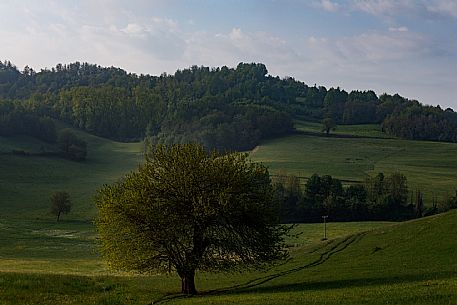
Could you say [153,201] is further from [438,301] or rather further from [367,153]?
[367,153]

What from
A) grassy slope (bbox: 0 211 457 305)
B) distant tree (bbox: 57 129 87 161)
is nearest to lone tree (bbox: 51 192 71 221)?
grassy slope (bbox: 0 211 457 305)

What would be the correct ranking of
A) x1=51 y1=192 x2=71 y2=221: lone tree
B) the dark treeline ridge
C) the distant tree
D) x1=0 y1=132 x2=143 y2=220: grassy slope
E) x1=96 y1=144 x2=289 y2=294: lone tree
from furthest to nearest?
the distant tree → x1=0 y1=132 x2=143 y2=220: grassy slope → the dark treeline ridge → x1=51 y1=192 x2=71 y2=221: lone tree → x1=96 y1=144 x2=289 y2=294: lone tree

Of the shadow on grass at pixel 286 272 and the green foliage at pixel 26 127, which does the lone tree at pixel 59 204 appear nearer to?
the shadow on grass at pixel 286 272

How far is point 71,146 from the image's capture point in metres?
181

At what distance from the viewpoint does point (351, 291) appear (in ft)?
93.1

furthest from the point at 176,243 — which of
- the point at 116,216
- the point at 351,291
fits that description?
the point at 351,291

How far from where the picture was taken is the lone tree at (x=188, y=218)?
36625mm

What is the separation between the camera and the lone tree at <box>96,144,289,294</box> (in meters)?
36.6

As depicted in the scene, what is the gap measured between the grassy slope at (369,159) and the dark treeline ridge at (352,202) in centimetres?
509

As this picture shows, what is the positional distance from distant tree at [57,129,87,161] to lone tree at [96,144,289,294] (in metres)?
147

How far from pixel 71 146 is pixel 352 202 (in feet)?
317

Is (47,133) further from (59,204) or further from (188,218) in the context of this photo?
(188,218)

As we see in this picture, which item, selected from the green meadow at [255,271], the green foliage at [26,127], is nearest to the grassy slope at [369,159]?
the green meadow at [255,271]

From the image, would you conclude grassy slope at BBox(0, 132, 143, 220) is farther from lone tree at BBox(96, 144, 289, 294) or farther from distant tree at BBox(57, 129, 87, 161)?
lone tree at BBox(96, 144, 289, 294)
